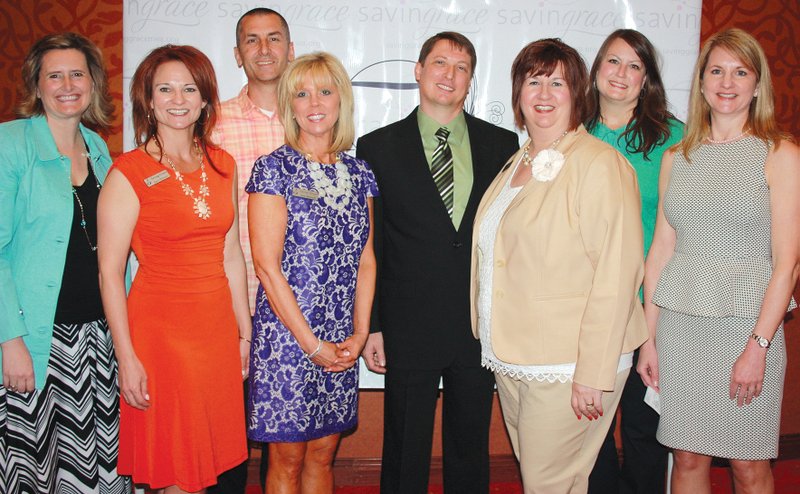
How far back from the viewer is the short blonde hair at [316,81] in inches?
97.7

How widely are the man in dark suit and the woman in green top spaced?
0.45 m

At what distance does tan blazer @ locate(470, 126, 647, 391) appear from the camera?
207 centimetres

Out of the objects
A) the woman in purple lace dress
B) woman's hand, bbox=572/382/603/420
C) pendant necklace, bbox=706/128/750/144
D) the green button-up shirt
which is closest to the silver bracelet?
the woman in purple lace dress

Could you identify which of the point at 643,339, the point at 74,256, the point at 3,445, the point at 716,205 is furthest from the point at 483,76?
the point at 3,445

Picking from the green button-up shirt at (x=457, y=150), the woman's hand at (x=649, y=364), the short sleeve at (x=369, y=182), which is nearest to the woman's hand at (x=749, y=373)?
the woman's hand at (x=649, y=364)

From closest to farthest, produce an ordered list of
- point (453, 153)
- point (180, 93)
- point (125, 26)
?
point (180, 93) < point (453, 153) < point (125, 26)

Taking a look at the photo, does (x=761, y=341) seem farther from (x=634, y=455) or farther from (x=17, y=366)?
(x=17, y=366)

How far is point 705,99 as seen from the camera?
8.03ft

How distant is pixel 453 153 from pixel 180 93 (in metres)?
1.09

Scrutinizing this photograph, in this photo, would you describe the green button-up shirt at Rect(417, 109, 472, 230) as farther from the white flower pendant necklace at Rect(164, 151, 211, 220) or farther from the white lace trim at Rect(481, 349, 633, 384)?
the white flower pendant necklace at Rect(164, 151, 211, 220)

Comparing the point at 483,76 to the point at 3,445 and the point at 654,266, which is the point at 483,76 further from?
the point at 3,445

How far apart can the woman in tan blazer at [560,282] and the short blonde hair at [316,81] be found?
65cm

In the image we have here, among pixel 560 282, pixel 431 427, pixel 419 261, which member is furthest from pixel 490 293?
pixel 431 427

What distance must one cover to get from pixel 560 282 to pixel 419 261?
0.65 meters
